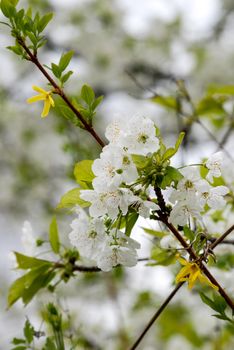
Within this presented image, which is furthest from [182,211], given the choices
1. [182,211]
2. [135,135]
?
[135,135]

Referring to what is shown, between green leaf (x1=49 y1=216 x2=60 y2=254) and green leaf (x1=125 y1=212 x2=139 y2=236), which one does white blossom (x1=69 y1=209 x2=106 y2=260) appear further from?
green leaf (x1=49 y1=216 x2=60 y2=254)

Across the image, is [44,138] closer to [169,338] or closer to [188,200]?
[169,338]

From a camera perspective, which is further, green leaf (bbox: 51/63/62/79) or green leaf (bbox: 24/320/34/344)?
green leaf (bbox: 24/320/34/344)

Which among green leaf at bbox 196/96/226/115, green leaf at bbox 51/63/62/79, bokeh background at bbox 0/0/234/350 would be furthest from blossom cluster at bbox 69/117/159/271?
bokeh background at bbox 0/0/234/350

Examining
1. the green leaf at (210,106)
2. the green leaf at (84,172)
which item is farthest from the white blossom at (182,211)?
the green leaf at (210,106)

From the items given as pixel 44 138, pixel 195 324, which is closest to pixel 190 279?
pixel 195 324

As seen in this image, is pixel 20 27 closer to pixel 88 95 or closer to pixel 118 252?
pixel 88 95

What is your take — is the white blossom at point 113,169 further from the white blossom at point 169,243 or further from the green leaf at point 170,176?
the white blossom at point 169,243

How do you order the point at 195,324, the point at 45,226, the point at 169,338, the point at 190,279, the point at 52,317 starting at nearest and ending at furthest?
the point at 190,279 < the point at 52,317 < the point at 195,324 < the point at 169,338 < the point at 45,226
